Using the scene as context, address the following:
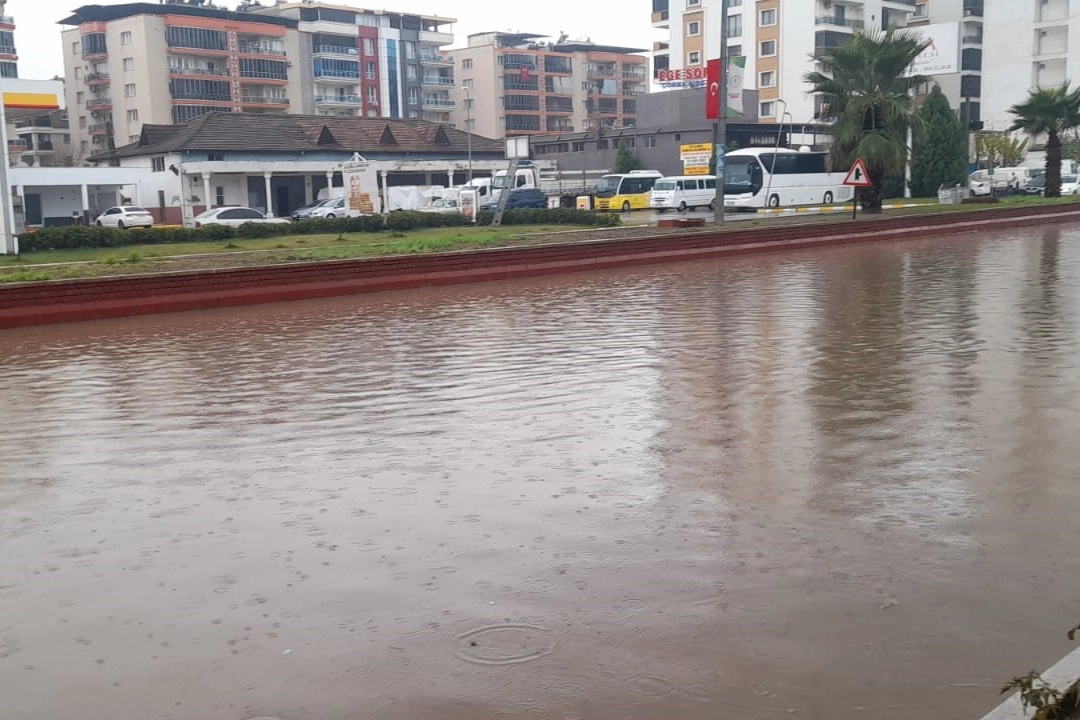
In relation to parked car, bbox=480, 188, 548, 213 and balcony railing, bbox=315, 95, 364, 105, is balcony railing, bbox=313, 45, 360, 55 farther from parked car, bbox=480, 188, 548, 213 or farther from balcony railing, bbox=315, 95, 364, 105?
parked car, bbox=480, 188, 548, 213

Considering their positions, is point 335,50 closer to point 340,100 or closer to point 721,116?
point 340,100

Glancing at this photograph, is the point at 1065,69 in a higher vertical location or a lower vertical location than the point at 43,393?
higher

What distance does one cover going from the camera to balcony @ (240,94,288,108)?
93450 mm

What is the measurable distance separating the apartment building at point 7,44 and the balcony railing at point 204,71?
14.1 m

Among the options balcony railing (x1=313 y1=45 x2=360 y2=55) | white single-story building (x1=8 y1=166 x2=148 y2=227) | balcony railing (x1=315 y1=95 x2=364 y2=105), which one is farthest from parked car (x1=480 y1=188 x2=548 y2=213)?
balcony railing (x1=313 y1=45 x2=360 y2=55)

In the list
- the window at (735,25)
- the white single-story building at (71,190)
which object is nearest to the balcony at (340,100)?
the window at (735,25)

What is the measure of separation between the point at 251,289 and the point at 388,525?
14357 mm

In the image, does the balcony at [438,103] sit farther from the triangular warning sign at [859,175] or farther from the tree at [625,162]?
the triangular warning sign at [859,175]

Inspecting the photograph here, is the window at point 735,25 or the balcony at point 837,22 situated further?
the window at point 735,25

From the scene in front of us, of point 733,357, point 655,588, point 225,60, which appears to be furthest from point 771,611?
point 225,60

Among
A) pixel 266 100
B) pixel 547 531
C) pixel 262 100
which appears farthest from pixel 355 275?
pixel 266 100

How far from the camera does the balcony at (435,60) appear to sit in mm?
110375

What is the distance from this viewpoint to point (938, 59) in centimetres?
7812

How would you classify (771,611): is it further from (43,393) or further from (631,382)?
(43,393)
